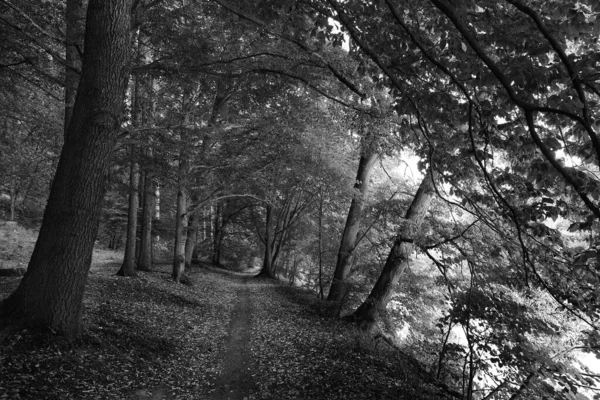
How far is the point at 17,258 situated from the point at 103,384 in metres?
14.4

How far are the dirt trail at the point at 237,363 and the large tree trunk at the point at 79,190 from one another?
2448 millimetres

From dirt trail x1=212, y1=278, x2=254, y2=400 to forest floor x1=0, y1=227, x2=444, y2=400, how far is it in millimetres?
19

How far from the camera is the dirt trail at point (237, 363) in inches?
229

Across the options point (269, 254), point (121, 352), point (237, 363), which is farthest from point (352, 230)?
point (269, 254)

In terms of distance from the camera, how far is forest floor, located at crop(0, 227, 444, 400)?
457cm

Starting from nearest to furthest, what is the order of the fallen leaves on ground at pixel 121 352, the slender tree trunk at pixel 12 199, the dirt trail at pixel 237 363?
1. the fallen leaves on ground at pixel 121 352
2. the dirt trail at pixel 237 363
3. the slender tree trunk at pixel 12 199

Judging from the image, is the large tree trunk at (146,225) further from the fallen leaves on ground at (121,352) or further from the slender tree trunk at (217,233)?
the slender tree trunk at (217,233)

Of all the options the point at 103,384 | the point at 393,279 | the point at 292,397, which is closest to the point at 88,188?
the point at 103,384

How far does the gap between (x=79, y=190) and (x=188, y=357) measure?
3757 mm

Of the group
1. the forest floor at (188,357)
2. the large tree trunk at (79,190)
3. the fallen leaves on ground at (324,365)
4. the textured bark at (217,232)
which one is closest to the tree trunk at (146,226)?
the forest floor at (188,357)

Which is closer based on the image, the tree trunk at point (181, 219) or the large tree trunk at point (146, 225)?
the tree trunk at point (181, 219)

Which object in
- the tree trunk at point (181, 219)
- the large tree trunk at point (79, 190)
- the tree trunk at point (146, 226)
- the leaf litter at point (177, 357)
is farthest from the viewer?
the tree trunk at point (146, 226)

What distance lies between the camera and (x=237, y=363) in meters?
7.12

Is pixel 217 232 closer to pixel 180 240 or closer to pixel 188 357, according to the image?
pixel 180 240
